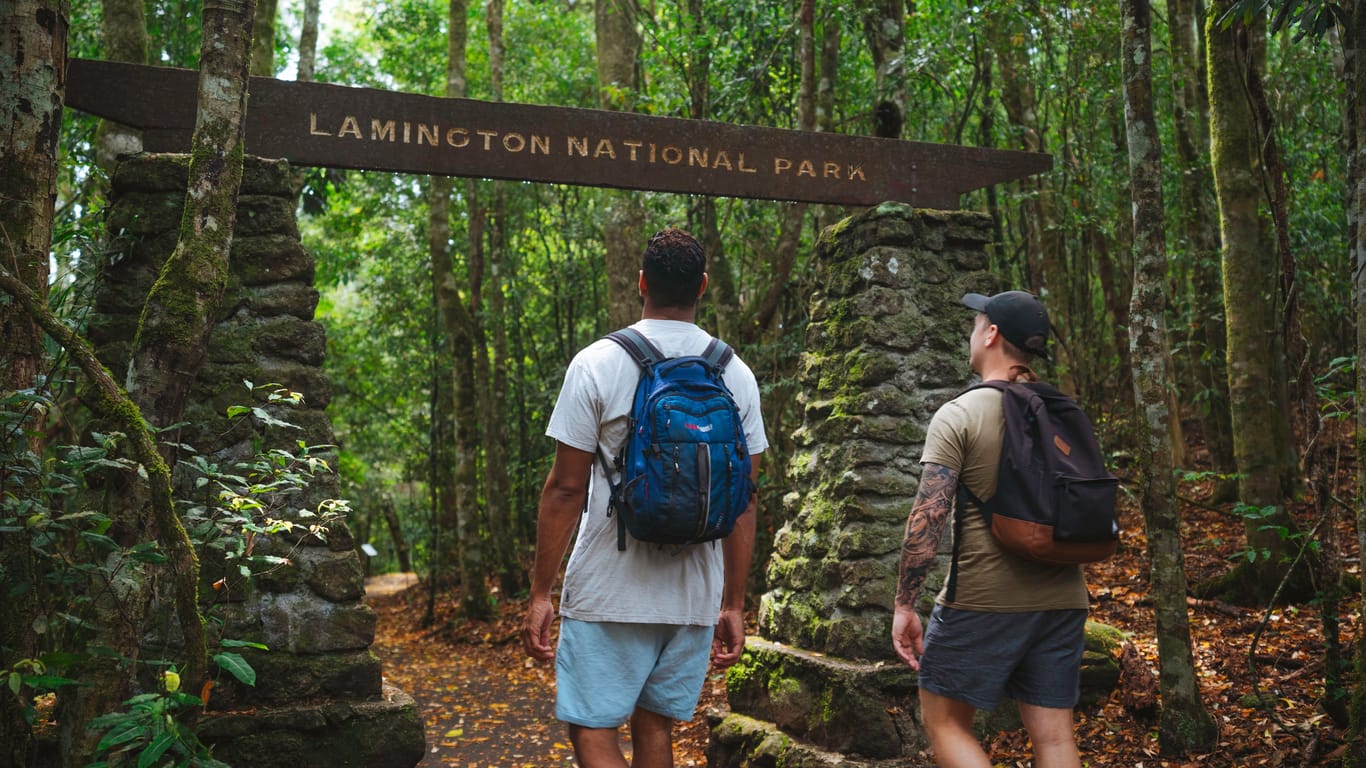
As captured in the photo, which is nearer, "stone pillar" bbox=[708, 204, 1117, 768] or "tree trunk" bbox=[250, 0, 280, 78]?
"stone pillar" bbox=[708, 204, 1117, 768]

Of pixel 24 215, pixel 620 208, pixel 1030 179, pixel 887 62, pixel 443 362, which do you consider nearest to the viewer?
pixel 24 215

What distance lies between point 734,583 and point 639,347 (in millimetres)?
809

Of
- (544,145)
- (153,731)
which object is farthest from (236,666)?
(544,145)

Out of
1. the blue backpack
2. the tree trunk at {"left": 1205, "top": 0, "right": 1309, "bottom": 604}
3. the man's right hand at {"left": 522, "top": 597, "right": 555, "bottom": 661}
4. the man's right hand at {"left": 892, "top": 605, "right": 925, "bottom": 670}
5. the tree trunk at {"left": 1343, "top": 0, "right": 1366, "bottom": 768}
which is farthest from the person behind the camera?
the tree trunk at {"left": 1205, "top": 0, "right": 1309, "bottom": 604}

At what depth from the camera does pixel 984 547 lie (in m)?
2.86

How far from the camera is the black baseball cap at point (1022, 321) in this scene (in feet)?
9.86

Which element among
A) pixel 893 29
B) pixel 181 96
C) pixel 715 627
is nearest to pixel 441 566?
pixel 893 29

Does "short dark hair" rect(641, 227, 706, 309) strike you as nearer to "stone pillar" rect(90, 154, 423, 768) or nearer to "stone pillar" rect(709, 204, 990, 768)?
"stone pillar" rect(90, 154, 423, 768)

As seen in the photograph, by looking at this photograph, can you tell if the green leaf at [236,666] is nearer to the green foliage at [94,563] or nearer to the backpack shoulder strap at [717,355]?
the green foliage at [94,563]

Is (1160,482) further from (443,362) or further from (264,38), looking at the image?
(443,362)

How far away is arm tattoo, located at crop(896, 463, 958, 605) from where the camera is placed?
9.48 feet

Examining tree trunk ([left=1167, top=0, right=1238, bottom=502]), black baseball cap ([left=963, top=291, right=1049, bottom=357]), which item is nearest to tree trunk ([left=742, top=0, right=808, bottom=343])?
tree trunk ([left=1167, top=0, right=1238, bottom=502])

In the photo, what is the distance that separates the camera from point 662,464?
2.66m

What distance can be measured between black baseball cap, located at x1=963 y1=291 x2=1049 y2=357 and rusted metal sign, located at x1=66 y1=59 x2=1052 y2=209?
2.31 m
